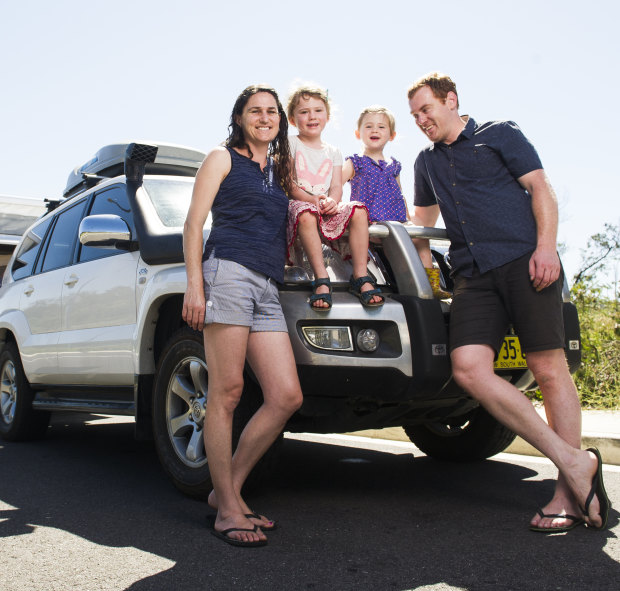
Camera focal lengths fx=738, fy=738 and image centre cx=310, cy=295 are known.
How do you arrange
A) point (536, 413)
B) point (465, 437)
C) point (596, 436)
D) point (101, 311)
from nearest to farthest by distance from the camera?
point (536, 413) < point (101, 311) < point (465, 437) < point (596, 436)

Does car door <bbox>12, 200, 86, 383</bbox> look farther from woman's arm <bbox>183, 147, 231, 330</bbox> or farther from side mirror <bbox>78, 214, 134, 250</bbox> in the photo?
woman's arm <bbox>183, 147, 231, 330</bbox>

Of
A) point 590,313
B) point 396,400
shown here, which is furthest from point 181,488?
point 590,313

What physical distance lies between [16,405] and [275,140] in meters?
3.68

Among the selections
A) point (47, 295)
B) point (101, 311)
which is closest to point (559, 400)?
point (101, 311)

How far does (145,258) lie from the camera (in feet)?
13.6

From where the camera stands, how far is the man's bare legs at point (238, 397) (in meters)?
3.15

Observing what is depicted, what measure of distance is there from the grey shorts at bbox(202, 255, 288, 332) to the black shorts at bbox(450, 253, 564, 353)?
0.84 meters

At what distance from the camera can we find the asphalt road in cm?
263

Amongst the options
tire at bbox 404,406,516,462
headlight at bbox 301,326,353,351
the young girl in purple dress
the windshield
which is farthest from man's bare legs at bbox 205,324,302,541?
tire at bbox 404,406,516,462

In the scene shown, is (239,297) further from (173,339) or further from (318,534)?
(318,534)

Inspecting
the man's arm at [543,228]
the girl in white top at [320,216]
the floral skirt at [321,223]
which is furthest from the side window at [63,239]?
the man's arm at [543,228]

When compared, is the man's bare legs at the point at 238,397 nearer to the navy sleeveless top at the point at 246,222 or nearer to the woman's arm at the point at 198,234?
the woman's arm at the point at 198,234

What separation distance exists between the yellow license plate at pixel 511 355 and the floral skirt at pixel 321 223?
974 mm

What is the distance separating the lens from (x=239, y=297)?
123 inches
